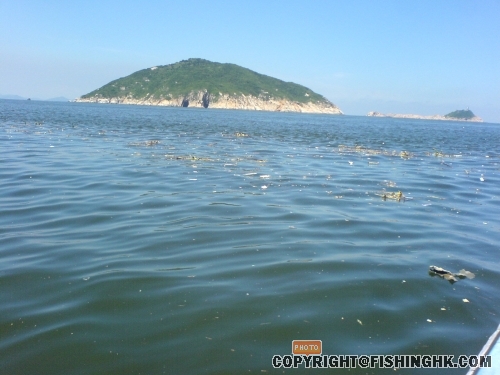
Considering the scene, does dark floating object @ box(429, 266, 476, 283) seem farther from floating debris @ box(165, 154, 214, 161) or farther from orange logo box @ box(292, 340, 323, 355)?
floating debris @ box(165, 154, 214, 161)

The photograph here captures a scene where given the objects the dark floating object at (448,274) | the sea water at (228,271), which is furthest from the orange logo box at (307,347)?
the dark floating object at (448,274)

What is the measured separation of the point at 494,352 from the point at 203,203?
9.26 m

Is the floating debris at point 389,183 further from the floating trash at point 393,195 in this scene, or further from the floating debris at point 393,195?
the floating trash at point 393,195

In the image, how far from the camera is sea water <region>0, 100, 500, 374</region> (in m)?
5.70

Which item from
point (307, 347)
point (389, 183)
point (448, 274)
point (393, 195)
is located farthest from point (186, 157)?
point (307, 347)

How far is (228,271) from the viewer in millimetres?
7930

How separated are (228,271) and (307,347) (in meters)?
2.58

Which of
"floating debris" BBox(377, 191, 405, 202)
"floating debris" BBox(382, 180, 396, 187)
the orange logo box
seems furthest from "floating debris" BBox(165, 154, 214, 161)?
the orange logo box

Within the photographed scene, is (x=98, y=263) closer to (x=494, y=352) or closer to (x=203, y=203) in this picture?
(x=203, y=203)

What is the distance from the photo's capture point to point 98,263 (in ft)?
26.7

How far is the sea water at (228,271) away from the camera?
5703mm

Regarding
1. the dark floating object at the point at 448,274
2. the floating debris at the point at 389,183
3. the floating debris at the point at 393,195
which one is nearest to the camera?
the dark floating object at the point at 448,274

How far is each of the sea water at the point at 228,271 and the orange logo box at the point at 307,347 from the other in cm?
9

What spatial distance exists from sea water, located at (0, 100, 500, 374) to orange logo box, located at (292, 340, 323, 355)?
88 mm
